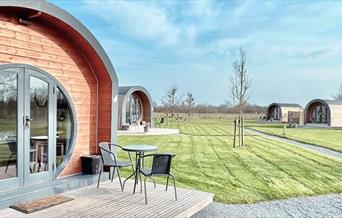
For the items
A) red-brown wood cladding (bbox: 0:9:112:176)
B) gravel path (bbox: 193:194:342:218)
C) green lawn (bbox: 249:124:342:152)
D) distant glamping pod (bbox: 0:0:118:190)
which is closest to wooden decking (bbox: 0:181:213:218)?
gravel path (bbox: 193:194:342:218)

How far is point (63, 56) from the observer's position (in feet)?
17.2

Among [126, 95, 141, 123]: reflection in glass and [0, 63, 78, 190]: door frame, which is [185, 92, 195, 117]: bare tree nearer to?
[126, 95, 141, 123]: reflection in glass

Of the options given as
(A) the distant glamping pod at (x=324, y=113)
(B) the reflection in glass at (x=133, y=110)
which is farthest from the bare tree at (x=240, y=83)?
(A) the distant glamping pod at (x=324, y=113)

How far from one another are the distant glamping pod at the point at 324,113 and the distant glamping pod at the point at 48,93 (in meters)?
26.8

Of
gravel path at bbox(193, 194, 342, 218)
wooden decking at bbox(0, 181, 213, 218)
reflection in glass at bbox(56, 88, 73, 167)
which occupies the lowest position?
gravel path at bbox(193, 194, 342, 218)

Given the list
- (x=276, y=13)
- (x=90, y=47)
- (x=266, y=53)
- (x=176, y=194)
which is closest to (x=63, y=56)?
(x=90, y=47)

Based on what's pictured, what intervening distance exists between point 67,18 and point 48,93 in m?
1.29

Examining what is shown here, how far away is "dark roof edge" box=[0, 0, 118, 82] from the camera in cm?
408

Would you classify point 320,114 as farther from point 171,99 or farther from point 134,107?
point 134,107

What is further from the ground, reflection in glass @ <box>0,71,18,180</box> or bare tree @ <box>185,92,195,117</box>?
bare tree @ <box>185,92,195,117</box>

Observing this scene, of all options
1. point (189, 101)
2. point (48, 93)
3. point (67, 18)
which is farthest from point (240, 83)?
point (189, 101)

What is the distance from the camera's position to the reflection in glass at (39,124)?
181 inches

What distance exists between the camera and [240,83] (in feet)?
40.0

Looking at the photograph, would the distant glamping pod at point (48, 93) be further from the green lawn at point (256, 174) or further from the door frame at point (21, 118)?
the green lawn at point (256, 174)
